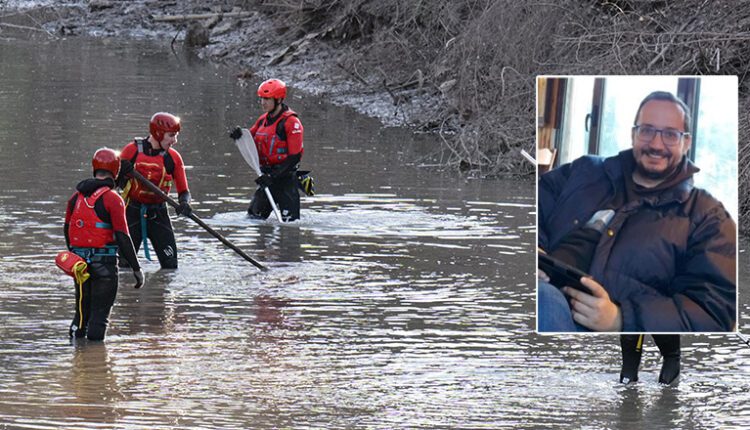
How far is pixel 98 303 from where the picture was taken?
1146cm

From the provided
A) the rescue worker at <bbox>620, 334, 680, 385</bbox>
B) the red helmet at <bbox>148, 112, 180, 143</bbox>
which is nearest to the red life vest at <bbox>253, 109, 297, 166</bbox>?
the red helmet at <bbox>148, 112, 180, 143</bbox>

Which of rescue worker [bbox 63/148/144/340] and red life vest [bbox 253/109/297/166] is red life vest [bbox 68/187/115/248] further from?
red life vest [bbox 253/109/297/166]

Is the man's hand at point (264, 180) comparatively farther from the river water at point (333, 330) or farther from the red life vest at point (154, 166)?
the red life vest at point (154, 166)

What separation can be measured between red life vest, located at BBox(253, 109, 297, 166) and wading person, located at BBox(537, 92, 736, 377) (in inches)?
313

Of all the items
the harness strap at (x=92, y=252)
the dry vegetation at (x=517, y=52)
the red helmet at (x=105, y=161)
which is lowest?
the harness strap at (x=92, y=252)

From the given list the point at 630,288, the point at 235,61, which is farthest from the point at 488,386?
the point at 235,61

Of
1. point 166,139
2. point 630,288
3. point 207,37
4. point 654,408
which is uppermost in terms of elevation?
point 207,37

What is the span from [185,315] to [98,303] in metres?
1.31

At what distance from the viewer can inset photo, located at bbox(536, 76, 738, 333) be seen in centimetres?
967

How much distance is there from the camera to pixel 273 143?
57.1 feet

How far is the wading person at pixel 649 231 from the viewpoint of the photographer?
381 inches

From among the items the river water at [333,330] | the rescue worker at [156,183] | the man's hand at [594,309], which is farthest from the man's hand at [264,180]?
the man's hand at [594,309]

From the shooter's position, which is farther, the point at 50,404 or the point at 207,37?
the point at 207,37

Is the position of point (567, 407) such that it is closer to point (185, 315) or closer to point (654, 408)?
point (654, 408)
